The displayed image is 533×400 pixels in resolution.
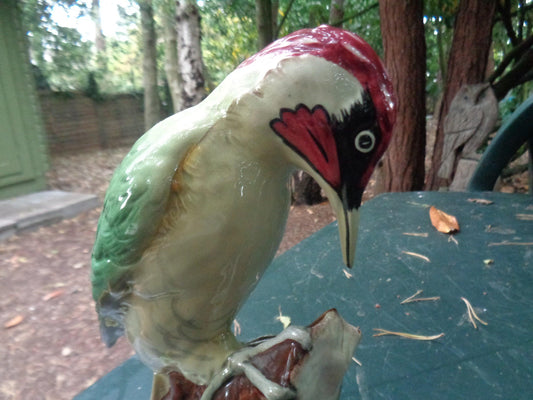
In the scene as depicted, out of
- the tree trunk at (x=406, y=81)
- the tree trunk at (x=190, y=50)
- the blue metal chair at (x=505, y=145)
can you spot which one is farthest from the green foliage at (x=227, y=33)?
the blue metal chair at (x=505, y=145)

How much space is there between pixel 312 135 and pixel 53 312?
2.01 metres

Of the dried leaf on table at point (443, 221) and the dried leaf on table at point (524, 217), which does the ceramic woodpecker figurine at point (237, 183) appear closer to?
the dried leaf on table at point (443, 221)

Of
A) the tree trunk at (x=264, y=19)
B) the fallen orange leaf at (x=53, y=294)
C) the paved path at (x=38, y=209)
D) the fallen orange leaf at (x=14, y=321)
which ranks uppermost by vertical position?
the tree trunk at (x=264, y=19)

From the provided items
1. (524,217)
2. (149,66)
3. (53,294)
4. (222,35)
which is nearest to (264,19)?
(524,217)

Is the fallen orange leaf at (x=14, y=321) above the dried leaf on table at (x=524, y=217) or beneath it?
beneath

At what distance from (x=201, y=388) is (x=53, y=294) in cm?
187

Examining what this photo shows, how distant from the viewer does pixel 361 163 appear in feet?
1.60

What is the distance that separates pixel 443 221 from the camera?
1611mm

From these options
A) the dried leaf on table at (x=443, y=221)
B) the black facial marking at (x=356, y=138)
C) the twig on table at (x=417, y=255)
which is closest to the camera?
the black facial marking at (x=356, y=138)

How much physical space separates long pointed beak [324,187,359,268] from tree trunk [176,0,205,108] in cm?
211

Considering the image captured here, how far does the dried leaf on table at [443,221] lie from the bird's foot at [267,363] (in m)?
1.19

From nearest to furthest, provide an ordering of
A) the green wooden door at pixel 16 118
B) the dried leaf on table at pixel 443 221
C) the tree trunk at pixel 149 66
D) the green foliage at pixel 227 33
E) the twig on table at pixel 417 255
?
the twig on table at pixel 417 255
the dried leaf on table at pixel 443 221
the green foliage at pixel 227 33
the green wooden door at pixel 16 118
the tree trunk at pixel 149 66

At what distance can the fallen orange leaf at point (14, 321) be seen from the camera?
6.35 ft

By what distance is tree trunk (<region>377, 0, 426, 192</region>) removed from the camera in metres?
2.04
